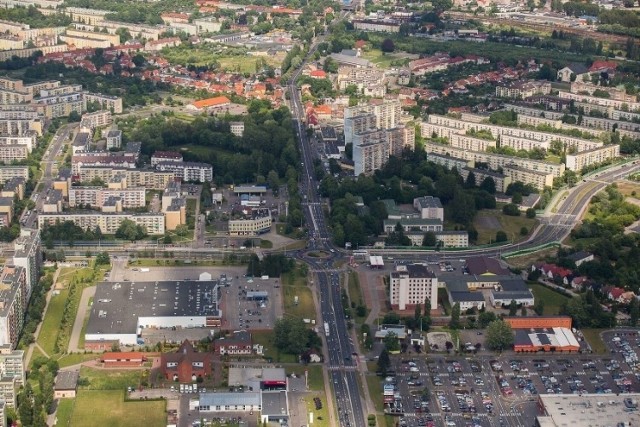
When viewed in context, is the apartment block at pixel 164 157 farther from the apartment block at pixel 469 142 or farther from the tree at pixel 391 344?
the tree at pixel 391 344

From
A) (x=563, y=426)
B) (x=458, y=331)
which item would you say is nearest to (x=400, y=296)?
(x=458, y=331)

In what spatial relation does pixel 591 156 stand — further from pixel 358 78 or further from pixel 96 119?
pixel 96 119

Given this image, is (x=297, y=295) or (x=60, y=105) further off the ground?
(x=297, y=295)

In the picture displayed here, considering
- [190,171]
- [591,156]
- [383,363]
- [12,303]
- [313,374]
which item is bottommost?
[591,156]

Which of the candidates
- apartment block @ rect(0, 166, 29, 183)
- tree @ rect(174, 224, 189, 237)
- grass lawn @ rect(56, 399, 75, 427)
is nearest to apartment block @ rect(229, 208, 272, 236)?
tree @ rect(174, 224, 189, 237)

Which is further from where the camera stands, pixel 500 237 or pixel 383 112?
pixel 383 112

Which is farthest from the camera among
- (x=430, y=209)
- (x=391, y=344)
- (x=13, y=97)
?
(x=13, y=97)

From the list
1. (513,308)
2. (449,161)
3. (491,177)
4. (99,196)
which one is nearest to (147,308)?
(513,308)

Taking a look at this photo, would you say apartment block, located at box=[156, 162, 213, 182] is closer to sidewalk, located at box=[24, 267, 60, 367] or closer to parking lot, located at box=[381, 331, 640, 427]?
sidewalk, located at box=[24, 267, 60, 367]

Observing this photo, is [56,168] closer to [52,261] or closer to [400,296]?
[52,261]
